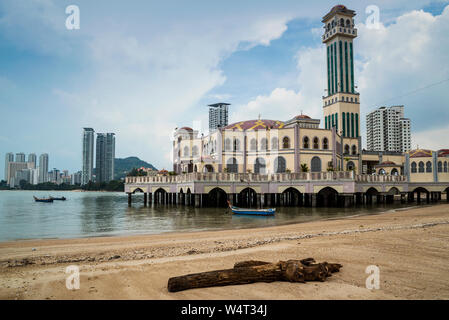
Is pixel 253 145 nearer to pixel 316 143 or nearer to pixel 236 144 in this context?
pixel 236 144

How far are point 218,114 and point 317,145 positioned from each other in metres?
112

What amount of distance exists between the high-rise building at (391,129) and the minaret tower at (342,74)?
85.0 meters

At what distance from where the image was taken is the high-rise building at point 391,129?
143375 millimetres

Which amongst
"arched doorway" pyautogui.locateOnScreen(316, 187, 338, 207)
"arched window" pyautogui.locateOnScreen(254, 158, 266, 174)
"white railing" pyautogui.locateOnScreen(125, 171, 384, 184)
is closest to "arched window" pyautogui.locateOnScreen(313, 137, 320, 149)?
"arched doorway" pyautogui.locateOnScreen(316, 187, 338, 207)

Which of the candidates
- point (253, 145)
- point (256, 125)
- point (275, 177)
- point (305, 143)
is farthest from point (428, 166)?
point (253, 145)

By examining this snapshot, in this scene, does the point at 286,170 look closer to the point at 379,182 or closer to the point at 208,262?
the point at 379,182

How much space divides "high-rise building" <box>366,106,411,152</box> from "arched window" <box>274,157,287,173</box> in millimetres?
110998

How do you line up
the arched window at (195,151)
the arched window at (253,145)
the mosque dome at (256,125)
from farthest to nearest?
the arched window at (195,151), the mosque dome at (256,125), the arched window at (253,145)

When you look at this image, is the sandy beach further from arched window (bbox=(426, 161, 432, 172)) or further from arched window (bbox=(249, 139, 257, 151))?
arched window (bbox=(426, 161, 432, 172))

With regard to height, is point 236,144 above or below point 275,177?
above

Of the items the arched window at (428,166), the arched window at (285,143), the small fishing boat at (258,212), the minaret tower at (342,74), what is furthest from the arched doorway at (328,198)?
the minaret tower at (342,74)

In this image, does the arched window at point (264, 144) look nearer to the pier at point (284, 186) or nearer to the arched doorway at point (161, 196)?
the pier at point (284, 186)

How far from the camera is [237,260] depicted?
416 inches

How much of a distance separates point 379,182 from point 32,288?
159ft
